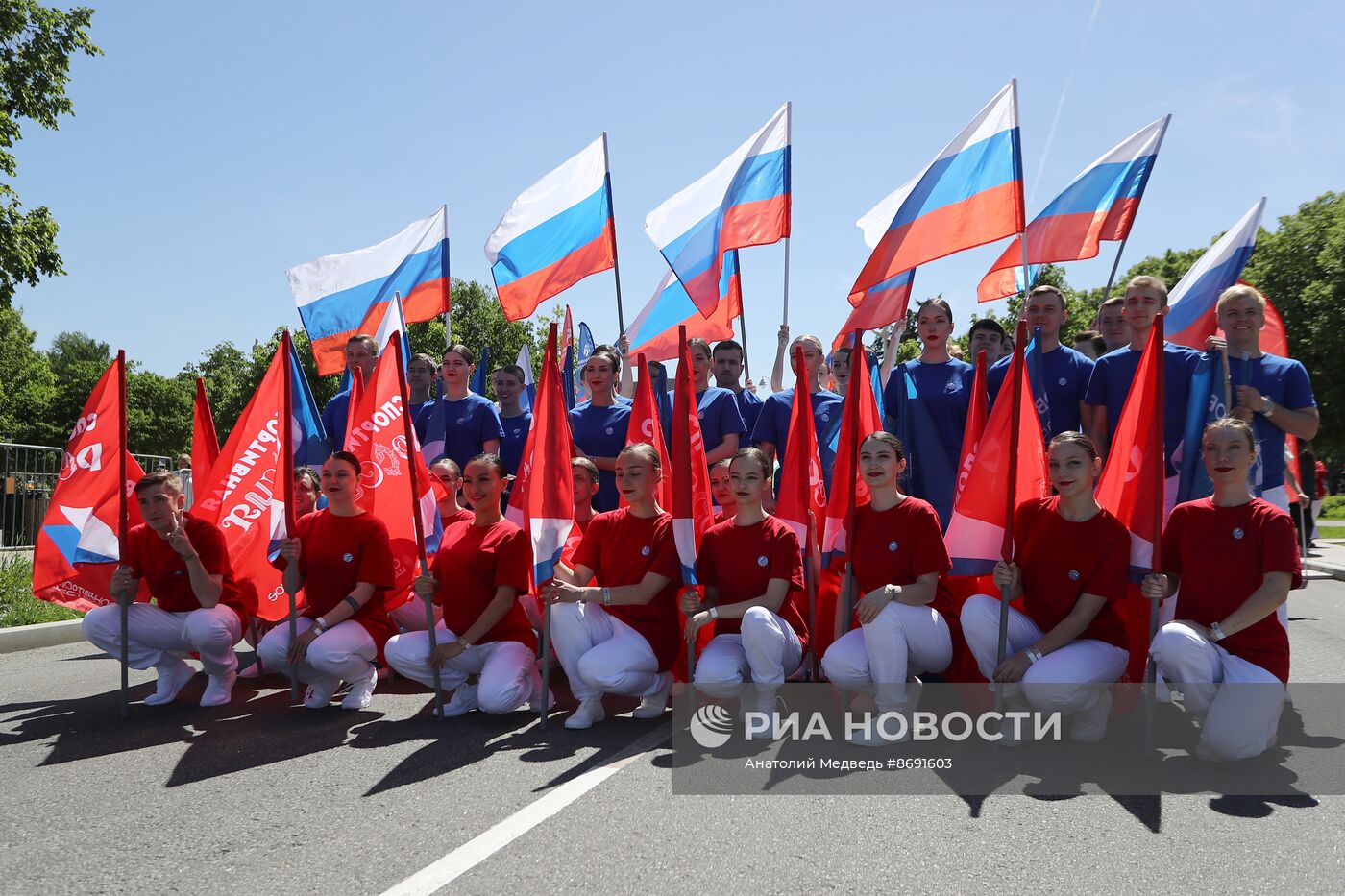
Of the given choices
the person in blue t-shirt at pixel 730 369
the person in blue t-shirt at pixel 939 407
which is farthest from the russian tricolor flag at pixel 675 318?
the person in blue t-shirt at pixel 939 407

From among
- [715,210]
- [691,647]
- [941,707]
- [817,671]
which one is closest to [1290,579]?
[941,707]

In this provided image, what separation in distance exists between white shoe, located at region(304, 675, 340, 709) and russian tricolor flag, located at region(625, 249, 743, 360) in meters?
5.08

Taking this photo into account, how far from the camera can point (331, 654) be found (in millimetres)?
5883

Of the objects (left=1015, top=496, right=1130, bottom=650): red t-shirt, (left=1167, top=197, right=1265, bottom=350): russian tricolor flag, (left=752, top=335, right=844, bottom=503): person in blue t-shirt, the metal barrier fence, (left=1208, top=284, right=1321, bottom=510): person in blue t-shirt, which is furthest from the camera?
the metal barrier fence

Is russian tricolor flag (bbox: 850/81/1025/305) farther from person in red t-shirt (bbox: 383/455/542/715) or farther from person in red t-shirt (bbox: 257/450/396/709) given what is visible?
person in red t-shirt (bbox: 257/450/396/709)

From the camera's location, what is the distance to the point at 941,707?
5387mm

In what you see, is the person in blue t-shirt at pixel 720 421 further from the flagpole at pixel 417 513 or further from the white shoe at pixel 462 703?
Result: the white shoe at pixel 462 703

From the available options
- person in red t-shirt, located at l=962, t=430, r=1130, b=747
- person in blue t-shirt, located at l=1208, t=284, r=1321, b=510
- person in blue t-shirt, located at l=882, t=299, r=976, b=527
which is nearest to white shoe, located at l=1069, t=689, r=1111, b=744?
person in red t-shirt, located at l=962, t=430, r=1130, b=747

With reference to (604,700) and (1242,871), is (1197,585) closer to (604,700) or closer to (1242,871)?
(1242,871)

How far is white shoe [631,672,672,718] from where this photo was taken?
5.71 meters

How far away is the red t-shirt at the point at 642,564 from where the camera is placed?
19.0 feet

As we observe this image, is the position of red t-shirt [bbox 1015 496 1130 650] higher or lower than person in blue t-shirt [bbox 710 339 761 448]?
lower

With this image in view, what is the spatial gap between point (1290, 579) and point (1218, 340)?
176 centimetres

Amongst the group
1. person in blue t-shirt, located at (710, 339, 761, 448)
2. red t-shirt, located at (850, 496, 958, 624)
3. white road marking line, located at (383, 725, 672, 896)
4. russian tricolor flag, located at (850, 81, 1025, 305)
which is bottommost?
white road marking line, located at (383, 725, 672, 896)
